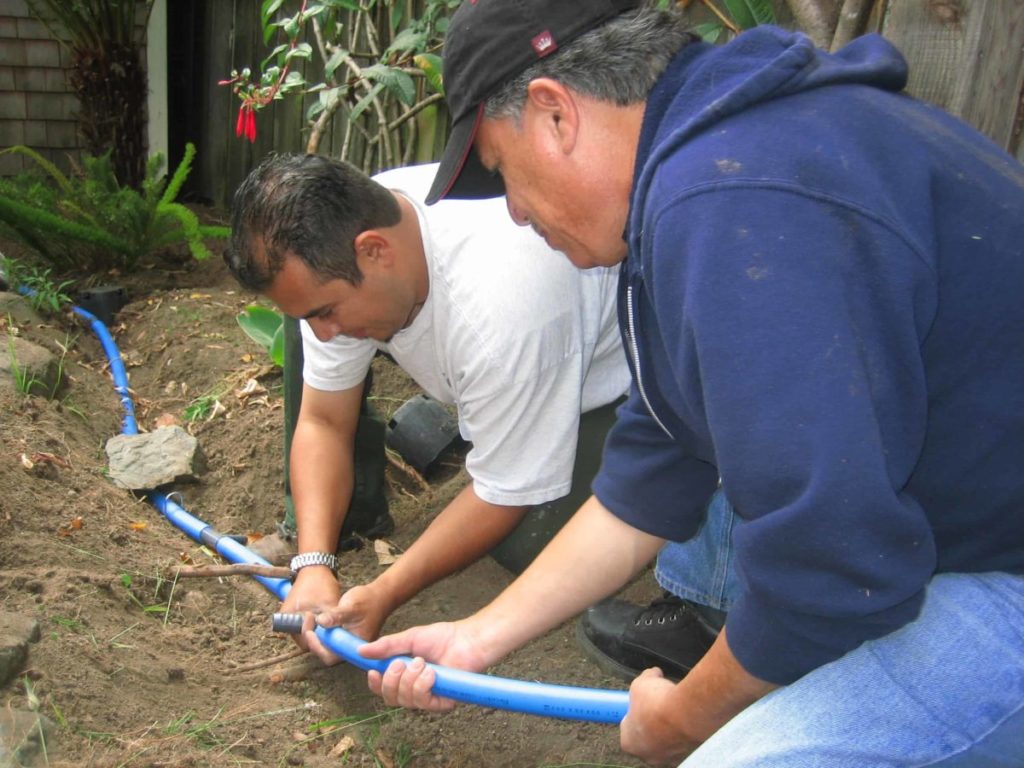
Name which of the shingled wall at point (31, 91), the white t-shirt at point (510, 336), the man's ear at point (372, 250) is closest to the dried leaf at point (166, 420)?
the white t-shirt at point (510, 336)

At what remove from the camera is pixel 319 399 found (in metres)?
2.51

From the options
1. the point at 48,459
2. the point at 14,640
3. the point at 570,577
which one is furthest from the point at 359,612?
the point at 48,459

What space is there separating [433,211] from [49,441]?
1.55m

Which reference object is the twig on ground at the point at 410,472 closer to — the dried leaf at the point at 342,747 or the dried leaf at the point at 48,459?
the dried leaf at the point at 48,459

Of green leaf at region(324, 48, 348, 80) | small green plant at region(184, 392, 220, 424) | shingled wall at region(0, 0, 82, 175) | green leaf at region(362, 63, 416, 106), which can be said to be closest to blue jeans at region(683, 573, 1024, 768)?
green leaf at region(362, 63, 416, 106)

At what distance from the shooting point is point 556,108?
1274 mm

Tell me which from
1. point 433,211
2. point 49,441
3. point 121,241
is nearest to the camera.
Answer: point 433,211

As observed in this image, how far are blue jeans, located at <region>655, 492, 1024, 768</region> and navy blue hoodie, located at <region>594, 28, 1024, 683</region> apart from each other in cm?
5

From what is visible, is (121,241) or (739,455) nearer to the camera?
(739,455)

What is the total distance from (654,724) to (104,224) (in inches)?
174

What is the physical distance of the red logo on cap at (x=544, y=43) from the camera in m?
1.28

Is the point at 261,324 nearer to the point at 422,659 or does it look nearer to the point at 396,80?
the point at 396,80

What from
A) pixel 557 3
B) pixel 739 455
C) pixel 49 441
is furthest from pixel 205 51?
pixel 739 455

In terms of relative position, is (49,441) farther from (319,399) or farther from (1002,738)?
(1002,738)
